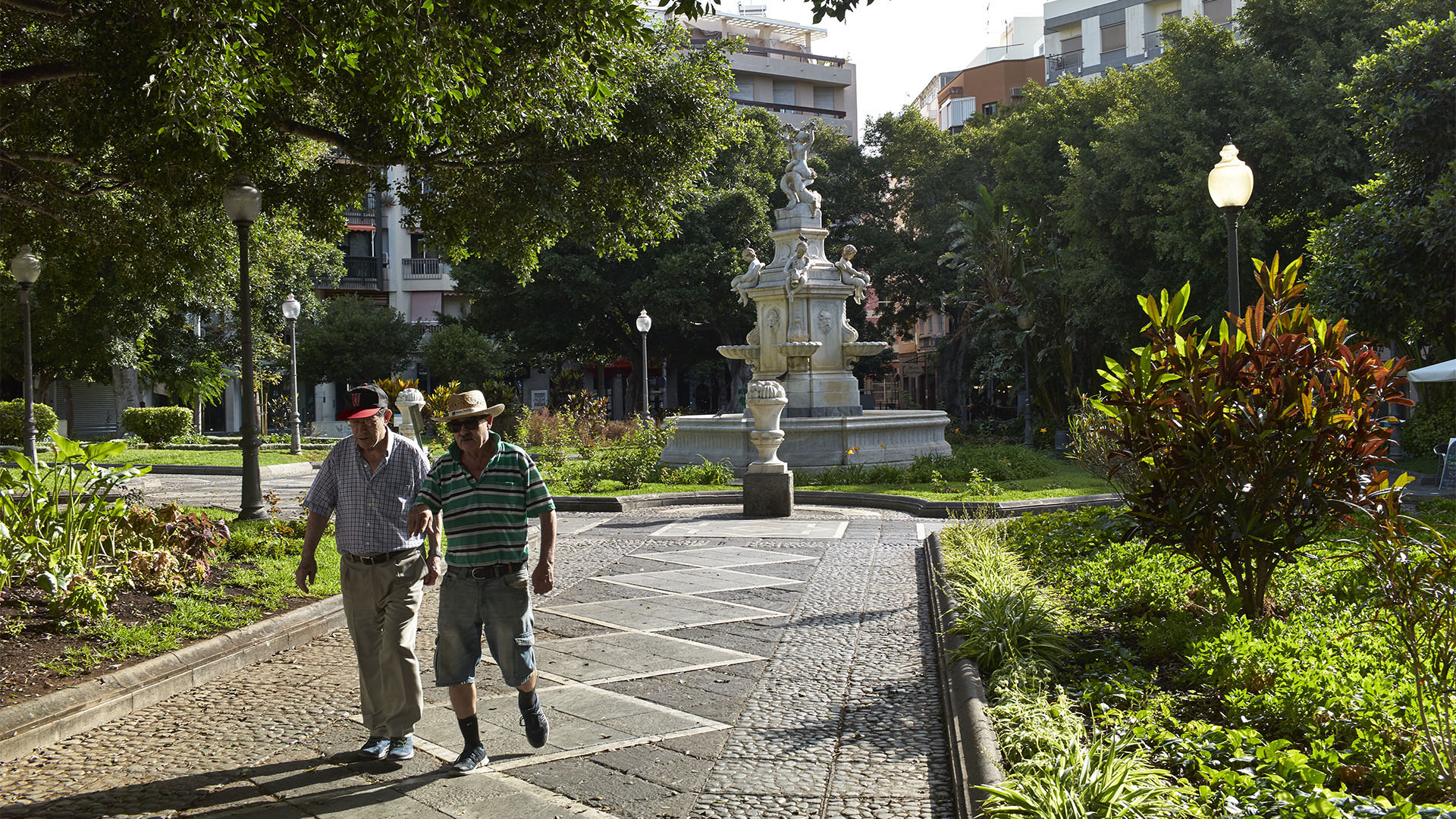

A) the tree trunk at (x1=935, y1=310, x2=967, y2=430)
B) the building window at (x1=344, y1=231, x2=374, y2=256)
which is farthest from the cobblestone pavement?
the building window at (x1=344, y1=231, x2=374, y2=256)

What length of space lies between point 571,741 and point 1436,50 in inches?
683

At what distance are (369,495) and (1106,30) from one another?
59.1m

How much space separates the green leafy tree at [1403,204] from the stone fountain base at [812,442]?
699 cm

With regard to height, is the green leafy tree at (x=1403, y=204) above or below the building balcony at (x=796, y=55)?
below

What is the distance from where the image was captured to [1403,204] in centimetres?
1723

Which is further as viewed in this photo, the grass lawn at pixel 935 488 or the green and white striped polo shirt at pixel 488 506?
the grass lawn at pixel 935 488

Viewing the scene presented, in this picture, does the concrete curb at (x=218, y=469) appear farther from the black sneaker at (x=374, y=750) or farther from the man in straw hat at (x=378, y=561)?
the black sneaker at (x=374, y=750)

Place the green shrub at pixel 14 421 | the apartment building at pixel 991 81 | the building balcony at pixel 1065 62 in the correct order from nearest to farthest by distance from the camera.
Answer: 1. the green shrub at pixel 14 421
2. the building balcony at pixel 1065 62
3. the apartment building at pixel 991 81

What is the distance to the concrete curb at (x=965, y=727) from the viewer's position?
3.99 metres

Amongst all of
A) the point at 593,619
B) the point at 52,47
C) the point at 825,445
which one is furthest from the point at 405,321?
the point at 593,619

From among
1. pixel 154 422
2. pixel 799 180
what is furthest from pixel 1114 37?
pixel 154 422

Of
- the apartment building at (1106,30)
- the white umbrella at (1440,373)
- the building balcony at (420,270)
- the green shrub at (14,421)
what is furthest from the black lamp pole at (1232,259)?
the apartment building at (1106,30)

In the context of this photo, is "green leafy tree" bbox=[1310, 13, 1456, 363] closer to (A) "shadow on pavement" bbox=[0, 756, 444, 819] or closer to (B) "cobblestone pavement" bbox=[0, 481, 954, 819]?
(B) "cobblestone pavement" bbox=[0, 481, 954, 819]

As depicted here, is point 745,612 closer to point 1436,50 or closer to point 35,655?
point 35,655
